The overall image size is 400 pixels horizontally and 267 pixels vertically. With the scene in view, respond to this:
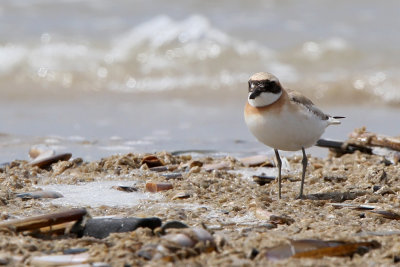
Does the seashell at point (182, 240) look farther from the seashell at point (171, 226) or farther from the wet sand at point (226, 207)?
the seashell at point (171, 226)

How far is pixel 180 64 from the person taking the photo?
12.6 metres

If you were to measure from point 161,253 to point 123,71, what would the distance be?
384 inches

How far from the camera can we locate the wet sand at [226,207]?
9.82 ft

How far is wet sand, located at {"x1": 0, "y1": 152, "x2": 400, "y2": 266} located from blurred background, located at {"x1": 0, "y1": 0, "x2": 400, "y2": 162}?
74.1 inches

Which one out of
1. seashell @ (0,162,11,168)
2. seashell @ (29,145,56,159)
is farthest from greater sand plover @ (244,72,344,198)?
seashell @ (0,162,11,168)

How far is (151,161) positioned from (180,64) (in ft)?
24.2

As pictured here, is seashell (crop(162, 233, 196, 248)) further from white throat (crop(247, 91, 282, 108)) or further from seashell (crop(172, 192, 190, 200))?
white throat (crop(247, 91, 282, 108))

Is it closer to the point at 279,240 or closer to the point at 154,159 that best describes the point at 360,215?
the point at 279,240

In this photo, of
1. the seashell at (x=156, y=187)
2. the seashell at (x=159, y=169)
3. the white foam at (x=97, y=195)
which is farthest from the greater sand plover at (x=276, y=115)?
the seashell at (x=159, y=169)

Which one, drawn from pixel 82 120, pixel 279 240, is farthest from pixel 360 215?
pixel 82 120

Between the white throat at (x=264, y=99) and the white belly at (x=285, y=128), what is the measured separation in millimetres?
66

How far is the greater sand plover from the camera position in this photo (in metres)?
4.35

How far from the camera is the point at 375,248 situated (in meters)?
3.11

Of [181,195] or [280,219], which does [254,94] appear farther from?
[280,219]
